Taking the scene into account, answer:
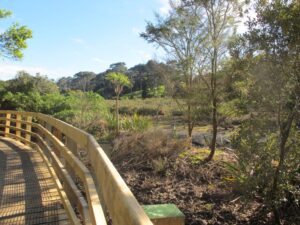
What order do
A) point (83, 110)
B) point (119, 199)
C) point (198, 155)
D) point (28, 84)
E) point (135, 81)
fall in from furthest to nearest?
point (135, 81)
point (28, 84)
point (83, 110)
point (198, 155)
point (119, 199)

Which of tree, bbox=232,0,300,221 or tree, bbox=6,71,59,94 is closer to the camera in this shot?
tree, bbox=232,0,300,221

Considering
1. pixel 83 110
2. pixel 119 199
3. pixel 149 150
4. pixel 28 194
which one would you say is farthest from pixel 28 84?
pixel 119 199

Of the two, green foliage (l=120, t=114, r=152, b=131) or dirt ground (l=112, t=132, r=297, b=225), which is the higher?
green foliage (l=120, t=114, r=152, b=131)

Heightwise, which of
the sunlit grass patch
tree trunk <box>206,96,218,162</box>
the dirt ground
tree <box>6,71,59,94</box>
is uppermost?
tree <box>6,71,59,94</box>

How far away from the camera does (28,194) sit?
5.23 m

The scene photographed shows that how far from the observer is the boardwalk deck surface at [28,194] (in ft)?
14.0

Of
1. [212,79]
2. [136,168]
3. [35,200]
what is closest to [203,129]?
[212,79]

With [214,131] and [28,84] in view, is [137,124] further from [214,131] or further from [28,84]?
[28,84]

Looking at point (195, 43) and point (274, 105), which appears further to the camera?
point (195, 43)

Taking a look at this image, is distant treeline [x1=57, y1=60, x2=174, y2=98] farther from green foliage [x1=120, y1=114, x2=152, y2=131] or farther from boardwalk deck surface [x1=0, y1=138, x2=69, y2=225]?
boardwalk deck surface [x1=0, y1=138, x2=69, y2=225]

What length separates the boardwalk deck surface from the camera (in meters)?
4.27

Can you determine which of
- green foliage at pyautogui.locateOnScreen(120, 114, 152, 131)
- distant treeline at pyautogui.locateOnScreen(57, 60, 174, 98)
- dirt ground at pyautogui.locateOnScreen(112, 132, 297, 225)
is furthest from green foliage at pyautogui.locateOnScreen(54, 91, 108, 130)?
dirt ground at pyautogui.locateOnScreen(112, 132, 297, 225)

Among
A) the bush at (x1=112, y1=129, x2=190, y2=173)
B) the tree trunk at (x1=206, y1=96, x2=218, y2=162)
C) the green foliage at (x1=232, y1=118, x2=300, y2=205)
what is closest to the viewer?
the green foliage at (x1=232, y1=118, x2=300, y2=205)

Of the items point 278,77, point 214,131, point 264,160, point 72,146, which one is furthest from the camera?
point 214,131
